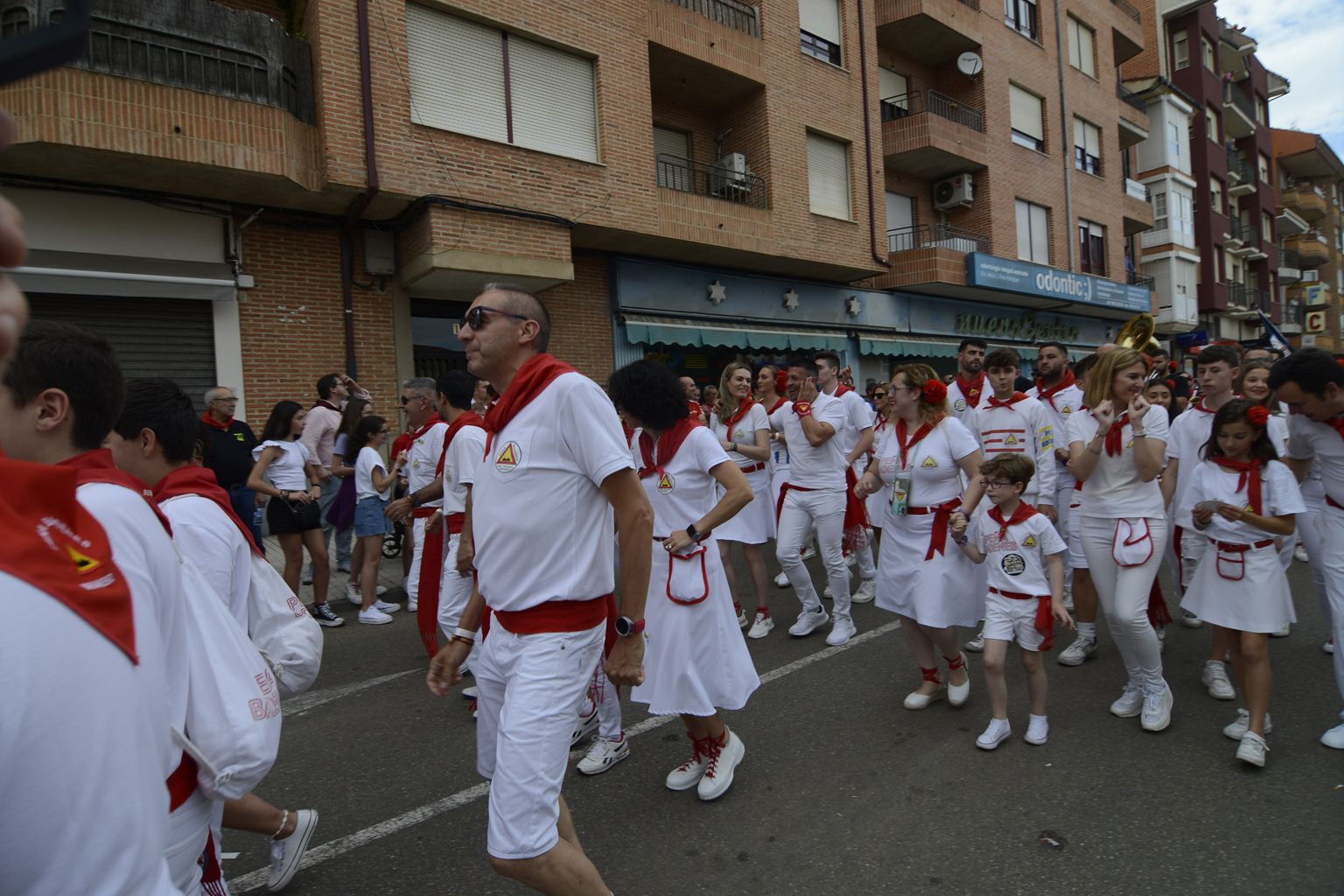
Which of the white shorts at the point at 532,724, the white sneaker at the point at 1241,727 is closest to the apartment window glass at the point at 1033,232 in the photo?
the white sneaker at the point at 1241,727

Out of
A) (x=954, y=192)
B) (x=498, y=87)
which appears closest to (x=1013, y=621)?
(x=498, y=87)

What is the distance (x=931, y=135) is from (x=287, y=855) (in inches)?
787

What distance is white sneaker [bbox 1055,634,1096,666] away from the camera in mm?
5207

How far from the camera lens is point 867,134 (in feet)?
58.6

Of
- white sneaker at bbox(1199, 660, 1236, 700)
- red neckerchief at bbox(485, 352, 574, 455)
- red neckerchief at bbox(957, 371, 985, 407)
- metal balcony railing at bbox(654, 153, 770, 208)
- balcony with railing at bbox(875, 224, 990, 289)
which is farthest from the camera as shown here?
balcony with railing at bbox(875, 224, 990, 289)

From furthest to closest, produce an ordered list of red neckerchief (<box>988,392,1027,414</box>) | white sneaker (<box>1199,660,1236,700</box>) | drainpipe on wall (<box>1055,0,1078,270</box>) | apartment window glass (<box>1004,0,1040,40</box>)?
drainpipe on wall (<box>1055,0,1078,270</box>) → apartment window glass (<box>1004,0,1040,40</box>) → red neckerchief (<box>988,392,1027,414</box>) → white sneaker (<box>1199,660,1236,700</box>)

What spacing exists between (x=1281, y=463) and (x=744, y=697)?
9.67 ft

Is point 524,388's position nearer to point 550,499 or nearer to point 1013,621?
point 550,499

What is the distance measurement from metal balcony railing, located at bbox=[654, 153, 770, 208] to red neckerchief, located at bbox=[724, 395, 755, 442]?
31.4 feet

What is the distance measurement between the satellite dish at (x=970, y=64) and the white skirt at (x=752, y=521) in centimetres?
1840

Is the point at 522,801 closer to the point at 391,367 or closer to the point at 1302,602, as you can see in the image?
the point at 1302,602

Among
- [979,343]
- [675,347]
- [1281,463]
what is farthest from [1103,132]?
[1281,463]

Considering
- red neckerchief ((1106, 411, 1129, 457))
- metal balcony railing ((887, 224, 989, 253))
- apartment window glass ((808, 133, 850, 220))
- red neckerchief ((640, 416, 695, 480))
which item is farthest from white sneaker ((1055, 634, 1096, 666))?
metal balcony railing ((887, 224, 989, 253))

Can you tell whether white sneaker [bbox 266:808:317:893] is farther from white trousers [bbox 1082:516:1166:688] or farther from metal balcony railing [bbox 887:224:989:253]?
metal balcony railing [bbox 887:224:989:253]
